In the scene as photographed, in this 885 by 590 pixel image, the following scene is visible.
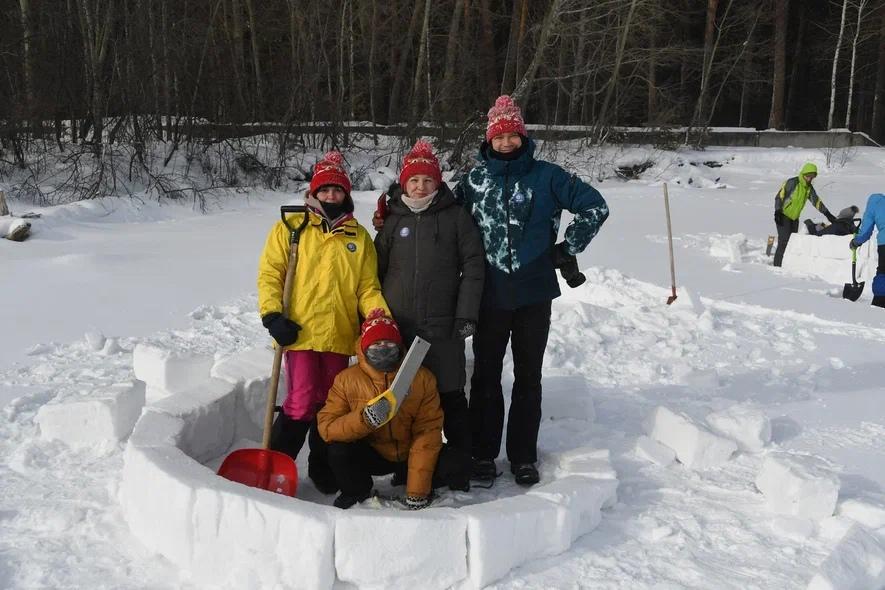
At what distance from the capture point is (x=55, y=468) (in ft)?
12.6

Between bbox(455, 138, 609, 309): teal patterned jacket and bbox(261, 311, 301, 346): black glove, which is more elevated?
bbox(455, 138, 609, 309): teal patterned jacket

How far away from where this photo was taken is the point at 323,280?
11.9 ft

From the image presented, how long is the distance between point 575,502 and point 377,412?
884mm

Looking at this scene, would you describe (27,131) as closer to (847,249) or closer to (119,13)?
(119,13)

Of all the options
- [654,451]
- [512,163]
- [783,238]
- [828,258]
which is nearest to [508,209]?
[512,163]

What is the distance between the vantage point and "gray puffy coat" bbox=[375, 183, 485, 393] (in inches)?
140

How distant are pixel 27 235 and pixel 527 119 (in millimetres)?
20988

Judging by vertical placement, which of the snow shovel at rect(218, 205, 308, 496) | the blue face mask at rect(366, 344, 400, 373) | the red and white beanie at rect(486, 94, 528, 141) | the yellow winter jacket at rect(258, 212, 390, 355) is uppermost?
the red and white beanie at rect(486, 94, 528, 141)

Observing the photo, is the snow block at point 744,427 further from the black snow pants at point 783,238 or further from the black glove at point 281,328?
the black snow pants at point 783,238

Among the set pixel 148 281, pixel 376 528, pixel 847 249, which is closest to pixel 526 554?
pixel 376 528

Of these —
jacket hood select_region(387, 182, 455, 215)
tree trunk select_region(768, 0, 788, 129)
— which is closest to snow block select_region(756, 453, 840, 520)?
jacket hood select_region(387, 182, 455, 215)

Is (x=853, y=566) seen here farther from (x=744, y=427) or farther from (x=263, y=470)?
(x=263, y=470)

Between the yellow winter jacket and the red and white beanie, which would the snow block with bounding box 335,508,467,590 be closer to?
the yellow winter jacket

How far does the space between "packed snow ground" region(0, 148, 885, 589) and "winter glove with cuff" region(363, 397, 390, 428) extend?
26.1 inches
